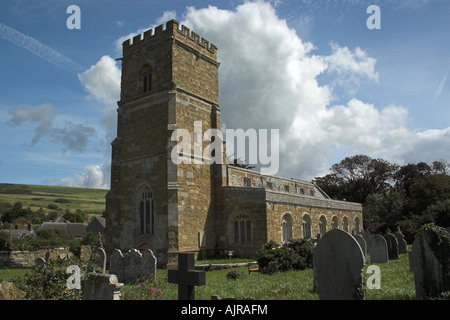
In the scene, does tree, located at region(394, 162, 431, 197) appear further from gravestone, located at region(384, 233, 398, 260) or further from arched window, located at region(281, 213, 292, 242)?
gravestone, located at region(384, 233, 398, 260)

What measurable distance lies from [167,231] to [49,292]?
1046cm

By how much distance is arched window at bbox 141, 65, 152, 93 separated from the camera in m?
23.3

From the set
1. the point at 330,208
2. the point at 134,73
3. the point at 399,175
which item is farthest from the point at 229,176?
the point at 399,175

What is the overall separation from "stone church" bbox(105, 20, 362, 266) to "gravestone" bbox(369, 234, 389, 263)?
6.64m

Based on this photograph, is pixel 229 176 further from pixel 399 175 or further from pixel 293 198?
pixel 399 175

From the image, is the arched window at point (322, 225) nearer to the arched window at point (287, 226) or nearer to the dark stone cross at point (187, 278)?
the arched window at point (287, 226)

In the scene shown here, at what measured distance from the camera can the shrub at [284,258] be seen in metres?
14.4

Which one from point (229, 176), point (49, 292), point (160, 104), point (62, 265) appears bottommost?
point (49, 292)

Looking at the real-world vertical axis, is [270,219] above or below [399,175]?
below

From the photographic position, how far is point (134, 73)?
78.9 feet

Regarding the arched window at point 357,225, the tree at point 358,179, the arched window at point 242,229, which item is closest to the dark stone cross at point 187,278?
the arched window at point 242,229

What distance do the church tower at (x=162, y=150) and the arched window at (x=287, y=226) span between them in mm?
5038

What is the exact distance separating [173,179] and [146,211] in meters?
3.39
